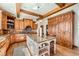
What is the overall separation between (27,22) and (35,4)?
0.38 m

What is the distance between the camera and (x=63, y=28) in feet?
7.13

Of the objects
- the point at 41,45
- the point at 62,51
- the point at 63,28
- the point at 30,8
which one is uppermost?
the point at 30,8

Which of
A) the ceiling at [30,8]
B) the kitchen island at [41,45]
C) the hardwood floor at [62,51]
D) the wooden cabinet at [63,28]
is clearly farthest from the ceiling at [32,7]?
the hardwood floor at [62,51]

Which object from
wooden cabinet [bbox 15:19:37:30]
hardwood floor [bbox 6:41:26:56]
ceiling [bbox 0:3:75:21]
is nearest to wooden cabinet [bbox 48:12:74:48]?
ceiling [bbox 0:3:75:21]

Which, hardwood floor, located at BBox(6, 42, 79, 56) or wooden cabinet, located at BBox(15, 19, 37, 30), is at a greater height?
wooden cabinet, located at BBox(15, 19, 37, 30)

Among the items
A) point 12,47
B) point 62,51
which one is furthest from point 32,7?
point 62,51

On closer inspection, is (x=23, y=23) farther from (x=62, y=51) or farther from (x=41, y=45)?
(x=62, y=51)

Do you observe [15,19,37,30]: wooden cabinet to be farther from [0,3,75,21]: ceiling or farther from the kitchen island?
the kitchen island

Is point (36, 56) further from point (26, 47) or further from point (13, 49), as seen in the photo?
point (13, 49)

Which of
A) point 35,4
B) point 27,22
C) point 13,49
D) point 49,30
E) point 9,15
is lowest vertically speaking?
point 13,49

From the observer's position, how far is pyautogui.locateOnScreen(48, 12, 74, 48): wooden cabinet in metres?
2.07

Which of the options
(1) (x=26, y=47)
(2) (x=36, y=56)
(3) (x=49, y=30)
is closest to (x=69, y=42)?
(3) (x=49, y=30)

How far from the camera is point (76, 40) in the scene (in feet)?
6.73

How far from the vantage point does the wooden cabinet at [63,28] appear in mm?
2070
